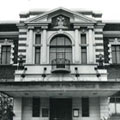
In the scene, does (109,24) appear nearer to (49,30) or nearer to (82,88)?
(49,30)

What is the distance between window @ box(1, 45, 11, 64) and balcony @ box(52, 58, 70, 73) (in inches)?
208

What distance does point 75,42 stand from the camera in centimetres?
2714

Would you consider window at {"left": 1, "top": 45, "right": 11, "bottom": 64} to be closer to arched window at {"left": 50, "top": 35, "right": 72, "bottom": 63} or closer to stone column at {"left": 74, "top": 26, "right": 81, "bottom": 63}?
arched window at {"left": 50, "top": 35, "right": 72, "bottom": 63}

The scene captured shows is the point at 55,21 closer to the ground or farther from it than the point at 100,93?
farther from it

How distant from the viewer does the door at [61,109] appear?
992 inches

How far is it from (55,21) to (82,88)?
896cm

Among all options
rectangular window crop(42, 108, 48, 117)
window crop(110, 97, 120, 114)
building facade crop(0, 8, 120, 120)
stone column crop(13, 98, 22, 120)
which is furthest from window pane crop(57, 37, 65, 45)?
window crop(110, 97, 120, 114)

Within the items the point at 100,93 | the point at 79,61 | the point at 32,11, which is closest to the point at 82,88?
the point at 100,93

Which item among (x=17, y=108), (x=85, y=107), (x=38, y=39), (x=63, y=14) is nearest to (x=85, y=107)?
(x=85, y=107)

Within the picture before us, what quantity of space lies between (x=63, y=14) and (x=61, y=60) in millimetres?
5052

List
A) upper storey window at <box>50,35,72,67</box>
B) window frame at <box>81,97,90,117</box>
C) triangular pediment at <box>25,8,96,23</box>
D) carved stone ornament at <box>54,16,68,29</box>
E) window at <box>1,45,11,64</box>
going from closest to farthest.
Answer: window frame at <box>81,97,90,117</box>
upper storey window at <box>50,35,72,67</box>
triangular pediment at <box>25,8,96,23</box>
carved stone ornament at <box>54,16,68,29</box>
window at <box>1,45,11,64</box>

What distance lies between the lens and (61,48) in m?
27.5

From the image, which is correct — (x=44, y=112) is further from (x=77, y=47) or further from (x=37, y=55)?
(x=77, y=47)

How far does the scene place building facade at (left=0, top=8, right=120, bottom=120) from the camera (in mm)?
25000
